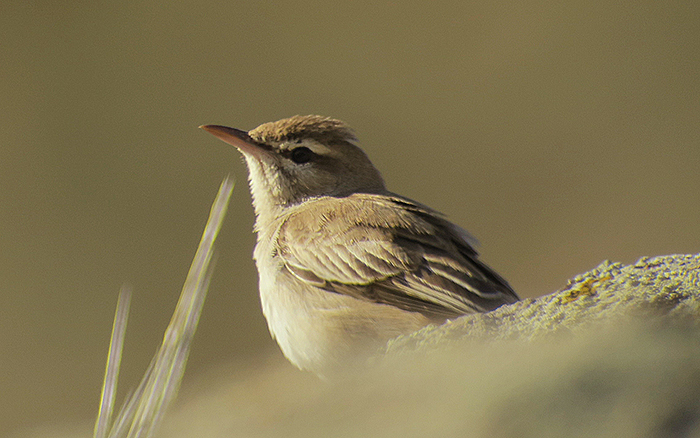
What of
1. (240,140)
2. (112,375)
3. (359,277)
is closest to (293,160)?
(240,140)

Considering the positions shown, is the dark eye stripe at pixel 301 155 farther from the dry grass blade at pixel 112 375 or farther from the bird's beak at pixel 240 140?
the dry grass blade at pixel 112 375

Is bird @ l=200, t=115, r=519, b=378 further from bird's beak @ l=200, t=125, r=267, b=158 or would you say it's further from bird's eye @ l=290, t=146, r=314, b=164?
bird's eye @ l=290, t=146, r=314, b=164

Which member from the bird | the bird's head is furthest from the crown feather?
the bird

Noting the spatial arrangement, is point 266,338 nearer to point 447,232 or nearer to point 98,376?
point 98,376

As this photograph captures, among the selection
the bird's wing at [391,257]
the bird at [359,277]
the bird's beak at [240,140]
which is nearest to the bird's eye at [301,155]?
the bird's beak at [240,140]

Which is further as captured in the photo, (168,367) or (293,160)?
(293,160)

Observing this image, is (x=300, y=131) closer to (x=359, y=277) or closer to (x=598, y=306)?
(x=359, y=277)

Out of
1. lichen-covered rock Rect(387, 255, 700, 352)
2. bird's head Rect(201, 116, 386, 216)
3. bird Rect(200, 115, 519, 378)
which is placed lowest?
lichen-covered rock Rect(387, 255, 700, 352)

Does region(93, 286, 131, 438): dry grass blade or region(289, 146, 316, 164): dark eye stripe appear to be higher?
region(289, 146, 316, 164): dark eye stripe
